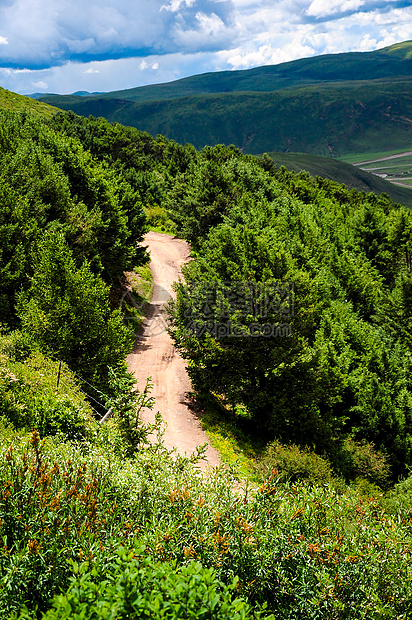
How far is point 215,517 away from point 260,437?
18.9m

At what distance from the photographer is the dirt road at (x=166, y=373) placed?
2281 cm

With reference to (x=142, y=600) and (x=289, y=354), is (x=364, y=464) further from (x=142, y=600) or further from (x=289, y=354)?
(x=142, y=600)

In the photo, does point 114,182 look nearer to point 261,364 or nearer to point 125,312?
point 125,312

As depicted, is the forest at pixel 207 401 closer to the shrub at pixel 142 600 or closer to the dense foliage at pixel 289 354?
the shrub at pixel 142 600

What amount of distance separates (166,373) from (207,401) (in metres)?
4.79

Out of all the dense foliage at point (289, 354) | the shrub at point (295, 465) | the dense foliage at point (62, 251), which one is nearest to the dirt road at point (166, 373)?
the dense foliage at point (289, 354)

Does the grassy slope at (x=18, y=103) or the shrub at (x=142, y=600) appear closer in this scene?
the shrub at (x=142, y=600)

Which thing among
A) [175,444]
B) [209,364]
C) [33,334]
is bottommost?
[175,444]

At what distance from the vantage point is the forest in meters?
6.91

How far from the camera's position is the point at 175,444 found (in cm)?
2164

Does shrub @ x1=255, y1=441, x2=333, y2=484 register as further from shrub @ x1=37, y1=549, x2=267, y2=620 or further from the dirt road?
shrub @ x1=37, y1=549, x2=267, y2=620

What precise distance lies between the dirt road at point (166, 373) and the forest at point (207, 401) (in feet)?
6.28

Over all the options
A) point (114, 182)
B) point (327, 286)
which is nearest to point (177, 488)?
point (327, 286)

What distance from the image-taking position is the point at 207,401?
28094 mm
